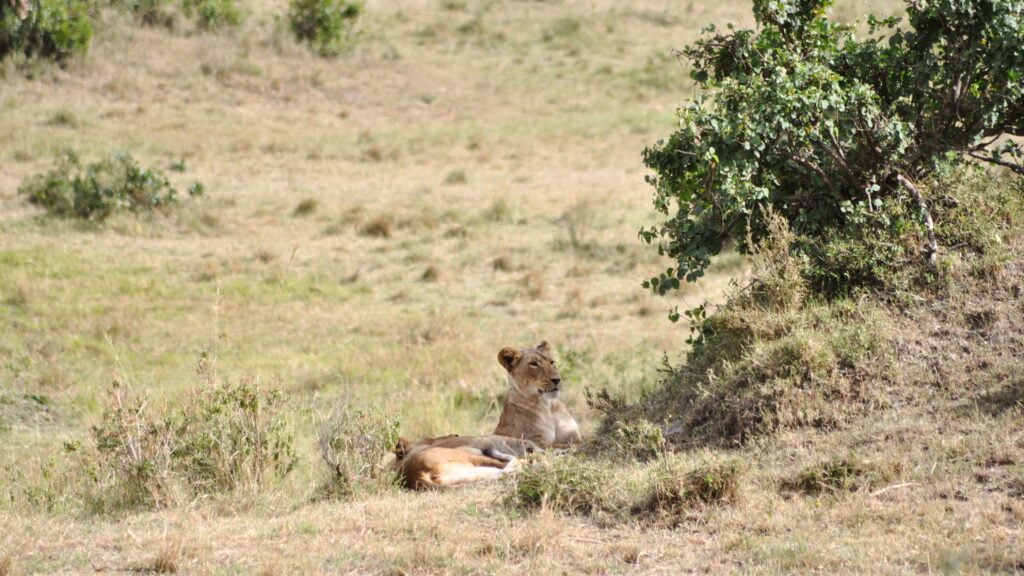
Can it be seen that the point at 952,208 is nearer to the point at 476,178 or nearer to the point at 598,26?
the point at 476,178

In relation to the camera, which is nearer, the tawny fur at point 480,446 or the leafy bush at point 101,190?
the tawny fur at point 480,446

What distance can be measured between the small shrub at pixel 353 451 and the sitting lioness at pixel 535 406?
1674 mm

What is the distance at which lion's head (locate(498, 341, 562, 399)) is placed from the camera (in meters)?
10.0

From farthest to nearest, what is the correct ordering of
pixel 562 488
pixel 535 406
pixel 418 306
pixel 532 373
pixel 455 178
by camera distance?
pixel 455 178
pixel 418 306
pixel 532 373
pixel 535 406
pixel 562 488

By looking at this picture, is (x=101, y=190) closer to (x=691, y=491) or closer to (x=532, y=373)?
(x=532, y=373)

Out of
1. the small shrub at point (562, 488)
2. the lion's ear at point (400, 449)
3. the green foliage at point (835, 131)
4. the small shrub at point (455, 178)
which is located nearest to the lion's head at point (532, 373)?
the green foliage at point (835, 131)

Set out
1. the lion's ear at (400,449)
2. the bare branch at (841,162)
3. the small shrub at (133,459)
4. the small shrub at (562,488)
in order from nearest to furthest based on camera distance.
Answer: the small shrub at (562,488), the small shrub at (133,459), the lion's ear at (400,449), the bare branch at (841,162)

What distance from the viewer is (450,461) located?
8383 millimetres

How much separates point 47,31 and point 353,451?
2105 centimetres

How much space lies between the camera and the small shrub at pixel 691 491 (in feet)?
22.5

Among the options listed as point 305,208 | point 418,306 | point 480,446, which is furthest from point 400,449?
point 305,208

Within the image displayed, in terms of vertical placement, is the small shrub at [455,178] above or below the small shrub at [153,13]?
below

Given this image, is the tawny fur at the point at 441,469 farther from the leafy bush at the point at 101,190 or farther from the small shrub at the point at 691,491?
the leafy bush at the point at 101,190

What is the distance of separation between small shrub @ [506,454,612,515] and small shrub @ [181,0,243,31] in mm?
25093
